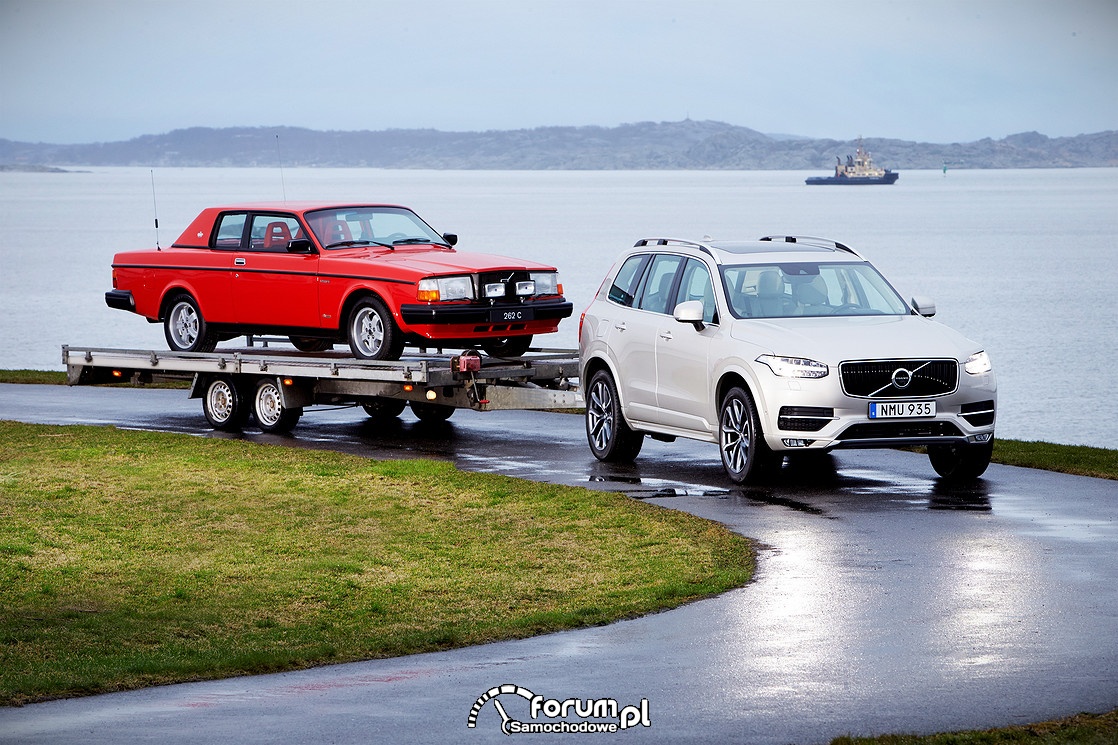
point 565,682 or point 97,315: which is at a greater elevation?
point 565,682

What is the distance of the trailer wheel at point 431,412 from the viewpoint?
20.2m

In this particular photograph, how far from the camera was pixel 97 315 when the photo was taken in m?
71.3

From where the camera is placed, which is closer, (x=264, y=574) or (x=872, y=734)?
(x=872, y=734)

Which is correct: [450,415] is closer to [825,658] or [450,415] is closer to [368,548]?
[368,548]

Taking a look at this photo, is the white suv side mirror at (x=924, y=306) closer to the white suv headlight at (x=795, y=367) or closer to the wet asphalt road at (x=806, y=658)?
the white suv headlight at (x=795, y=367)

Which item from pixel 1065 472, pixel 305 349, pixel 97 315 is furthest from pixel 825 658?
pixel 97 315

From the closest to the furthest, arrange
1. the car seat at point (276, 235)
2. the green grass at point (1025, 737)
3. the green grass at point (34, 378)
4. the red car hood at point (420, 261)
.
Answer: the green grass at point (1025, 737) < the red car hood at point (420, 261) < the car seat at point (276, 235) < the green grass at point (34, 378)

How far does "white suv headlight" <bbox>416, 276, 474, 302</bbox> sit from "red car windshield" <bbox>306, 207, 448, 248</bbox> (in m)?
1.64

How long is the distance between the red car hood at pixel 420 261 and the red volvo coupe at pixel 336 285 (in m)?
0.01

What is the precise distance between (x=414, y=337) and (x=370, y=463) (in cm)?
190

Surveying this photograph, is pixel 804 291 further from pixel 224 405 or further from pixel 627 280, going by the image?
pixel 224 405

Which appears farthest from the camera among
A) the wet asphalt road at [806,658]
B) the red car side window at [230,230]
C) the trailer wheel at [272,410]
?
the red car side window at [230,230]

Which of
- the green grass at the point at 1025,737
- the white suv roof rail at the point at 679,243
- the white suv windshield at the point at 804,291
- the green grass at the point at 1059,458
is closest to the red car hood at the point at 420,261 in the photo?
the white suv roof rail at the point at 679,243

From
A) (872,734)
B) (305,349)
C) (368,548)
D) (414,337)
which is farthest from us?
(305,349)
